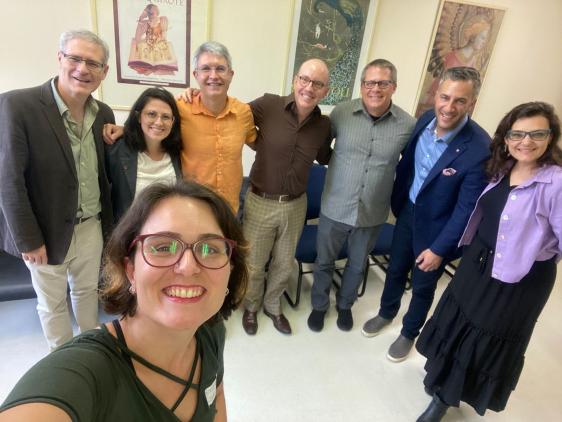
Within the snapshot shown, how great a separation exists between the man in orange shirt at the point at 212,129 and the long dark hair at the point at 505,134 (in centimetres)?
127

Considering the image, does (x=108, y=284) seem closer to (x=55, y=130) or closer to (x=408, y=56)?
(x=55, y=130)

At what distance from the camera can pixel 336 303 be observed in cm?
271

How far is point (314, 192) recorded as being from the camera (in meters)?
2.96

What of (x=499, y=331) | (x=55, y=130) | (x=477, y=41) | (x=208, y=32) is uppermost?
(x=477, y=41)

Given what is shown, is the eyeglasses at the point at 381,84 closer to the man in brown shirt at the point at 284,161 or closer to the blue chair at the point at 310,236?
the man in brown shirt at the point at 284,161

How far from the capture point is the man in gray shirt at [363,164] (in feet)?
6.53

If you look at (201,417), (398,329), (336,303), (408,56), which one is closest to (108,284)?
(201,417)

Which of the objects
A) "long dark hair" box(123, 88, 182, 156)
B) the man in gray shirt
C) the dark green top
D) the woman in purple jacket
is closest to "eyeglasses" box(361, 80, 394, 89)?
the man in gray shirt

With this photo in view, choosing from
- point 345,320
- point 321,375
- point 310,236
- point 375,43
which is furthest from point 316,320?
point 375,43

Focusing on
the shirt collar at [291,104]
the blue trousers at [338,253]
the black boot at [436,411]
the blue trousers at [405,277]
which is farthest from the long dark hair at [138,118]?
the black boot at [436,411]

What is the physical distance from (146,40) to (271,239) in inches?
64.6

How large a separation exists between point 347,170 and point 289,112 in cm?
49

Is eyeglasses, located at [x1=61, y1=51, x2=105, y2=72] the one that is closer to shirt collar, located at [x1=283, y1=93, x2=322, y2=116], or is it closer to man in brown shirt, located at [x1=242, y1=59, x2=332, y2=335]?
man in brown shirt, located at [x1=242, y1=59, x2=332, y2=335]

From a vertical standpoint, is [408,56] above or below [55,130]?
above
